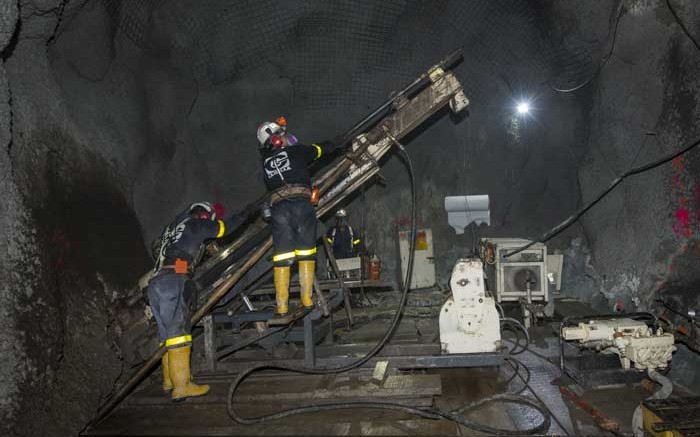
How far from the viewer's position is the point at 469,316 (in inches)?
166

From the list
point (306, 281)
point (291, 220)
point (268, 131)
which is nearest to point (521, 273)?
point (306, 281)

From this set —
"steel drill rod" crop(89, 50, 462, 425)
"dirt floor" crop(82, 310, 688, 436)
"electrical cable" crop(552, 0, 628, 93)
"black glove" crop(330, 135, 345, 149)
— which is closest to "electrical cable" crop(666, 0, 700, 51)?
"electrical cable" crop(552, 0, 628, 93)

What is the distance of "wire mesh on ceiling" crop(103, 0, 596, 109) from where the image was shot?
6.92 meters

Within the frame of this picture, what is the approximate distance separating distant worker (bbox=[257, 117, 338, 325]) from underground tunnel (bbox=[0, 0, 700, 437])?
2cm

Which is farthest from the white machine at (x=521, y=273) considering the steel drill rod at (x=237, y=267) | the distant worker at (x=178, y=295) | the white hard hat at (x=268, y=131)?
the distant worker at (x=178, y=295)

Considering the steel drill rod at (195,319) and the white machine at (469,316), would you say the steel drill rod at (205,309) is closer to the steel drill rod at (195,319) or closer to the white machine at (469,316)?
the steel drill rod at (195,319)

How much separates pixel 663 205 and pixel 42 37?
7.61m

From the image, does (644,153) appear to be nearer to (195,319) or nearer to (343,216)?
(343,216)

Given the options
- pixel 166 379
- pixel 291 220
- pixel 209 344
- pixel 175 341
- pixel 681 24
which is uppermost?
pixel 681 24

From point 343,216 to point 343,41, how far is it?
3.30 m

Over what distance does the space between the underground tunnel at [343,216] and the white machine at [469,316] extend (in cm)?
2

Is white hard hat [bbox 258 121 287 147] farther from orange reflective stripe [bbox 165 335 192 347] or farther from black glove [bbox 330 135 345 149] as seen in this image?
orange reflective stripe [bbox 165 335 192 347]

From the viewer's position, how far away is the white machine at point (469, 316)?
4199 millimetres

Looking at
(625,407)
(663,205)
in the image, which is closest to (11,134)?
(625,407)
